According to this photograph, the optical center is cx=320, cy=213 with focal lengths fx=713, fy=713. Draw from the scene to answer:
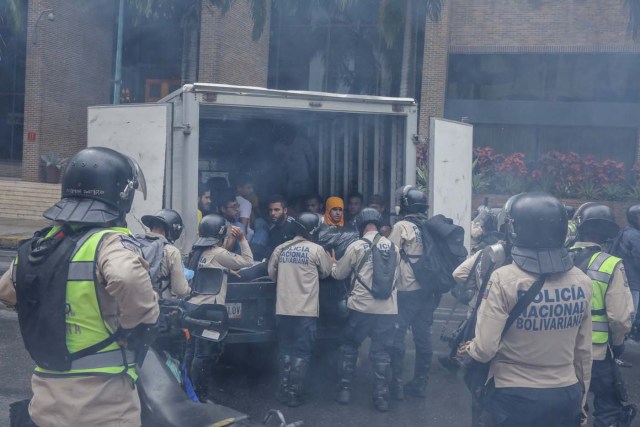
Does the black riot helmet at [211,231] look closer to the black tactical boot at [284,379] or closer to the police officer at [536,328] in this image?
the black tactical boot at [284,379]

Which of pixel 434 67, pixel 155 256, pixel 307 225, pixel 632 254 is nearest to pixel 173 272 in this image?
pixel 155 256

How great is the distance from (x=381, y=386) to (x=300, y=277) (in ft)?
3.52

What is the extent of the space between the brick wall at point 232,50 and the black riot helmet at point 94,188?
59.9ft

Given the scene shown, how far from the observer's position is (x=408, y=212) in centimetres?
625

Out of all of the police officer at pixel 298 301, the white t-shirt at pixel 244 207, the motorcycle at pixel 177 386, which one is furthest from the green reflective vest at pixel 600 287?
the white t-shirt at pixel 244 207

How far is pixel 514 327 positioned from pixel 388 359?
8.42 feet

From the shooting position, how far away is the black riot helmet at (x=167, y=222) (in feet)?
18.0

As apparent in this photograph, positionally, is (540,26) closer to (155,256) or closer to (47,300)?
(155,256)

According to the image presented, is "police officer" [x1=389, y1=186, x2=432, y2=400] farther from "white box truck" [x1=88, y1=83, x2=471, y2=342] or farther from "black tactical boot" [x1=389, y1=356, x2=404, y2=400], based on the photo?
"white box truck" [x1=88, y1=83, x2=471, y2=342]

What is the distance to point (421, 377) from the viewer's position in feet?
19.6

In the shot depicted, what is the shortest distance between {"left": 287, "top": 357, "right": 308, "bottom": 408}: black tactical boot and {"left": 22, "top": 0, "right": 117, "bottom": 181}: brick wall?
18679 mm

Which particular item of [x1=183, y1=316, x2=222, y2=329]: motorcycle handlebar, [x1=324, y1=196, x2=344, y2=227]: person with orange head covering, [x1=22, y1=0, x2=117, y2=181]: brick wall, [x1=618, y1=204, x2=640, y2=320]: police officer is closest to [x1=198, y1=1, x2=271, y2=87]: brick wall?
[x1=22, y1=0, x2=117, y2=181]: brick wall

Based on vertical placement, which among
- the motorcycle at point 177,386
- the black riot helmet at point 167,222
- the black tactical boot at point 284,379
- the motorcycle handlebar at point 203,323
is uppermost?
the black riot helmet at point 167,222

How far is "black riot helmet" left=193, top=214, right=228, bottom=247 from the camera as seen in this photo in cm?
568
